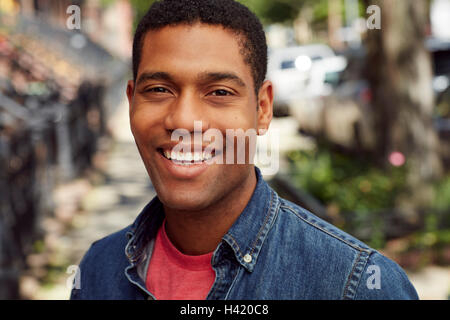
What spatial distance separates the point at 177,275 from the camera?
6.06ft

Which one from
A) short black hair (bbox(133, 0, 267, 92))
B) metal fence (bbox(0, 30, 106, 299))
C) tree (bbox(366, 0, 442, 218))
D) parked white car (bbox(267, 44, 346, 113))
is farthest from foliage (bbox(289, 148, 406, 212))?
parked white car (bbox(267, 44, 346, 113))

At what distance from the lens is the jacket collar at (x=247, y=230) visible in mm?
1796

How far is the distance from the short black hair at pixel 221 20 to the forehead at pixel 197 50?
2cm

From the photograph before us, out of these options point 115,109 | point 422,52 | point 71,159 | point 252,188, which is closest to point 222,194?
point 252,188

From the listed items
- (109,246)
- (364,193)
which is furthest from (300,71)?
(109,246)

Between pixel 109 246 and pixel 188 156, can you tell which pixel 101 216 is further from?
pixel 188 156

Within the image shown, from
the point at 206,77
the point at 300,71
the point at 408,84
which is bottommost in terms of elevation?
the point at 206,77

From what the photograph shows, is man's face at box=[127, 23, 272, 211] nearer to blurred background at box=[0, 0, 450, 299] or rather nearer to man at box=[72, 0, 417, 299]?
man at box=[72, 0, 417, 299]

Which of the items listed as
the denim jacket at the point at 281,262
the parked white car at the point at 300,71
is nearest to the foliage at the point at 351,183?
the denim jacket at the point at 281,262

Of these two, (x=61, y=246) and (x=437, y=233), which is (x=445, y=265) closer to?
(x=437, y=233)

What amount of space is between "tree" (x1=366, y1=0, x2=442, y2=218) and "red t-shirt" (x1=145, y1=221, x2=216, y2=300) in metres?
5.71

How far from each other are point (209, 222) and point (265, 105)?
1.58ft

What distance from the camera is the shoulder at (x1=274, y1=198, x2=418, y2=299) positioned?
163 cm
